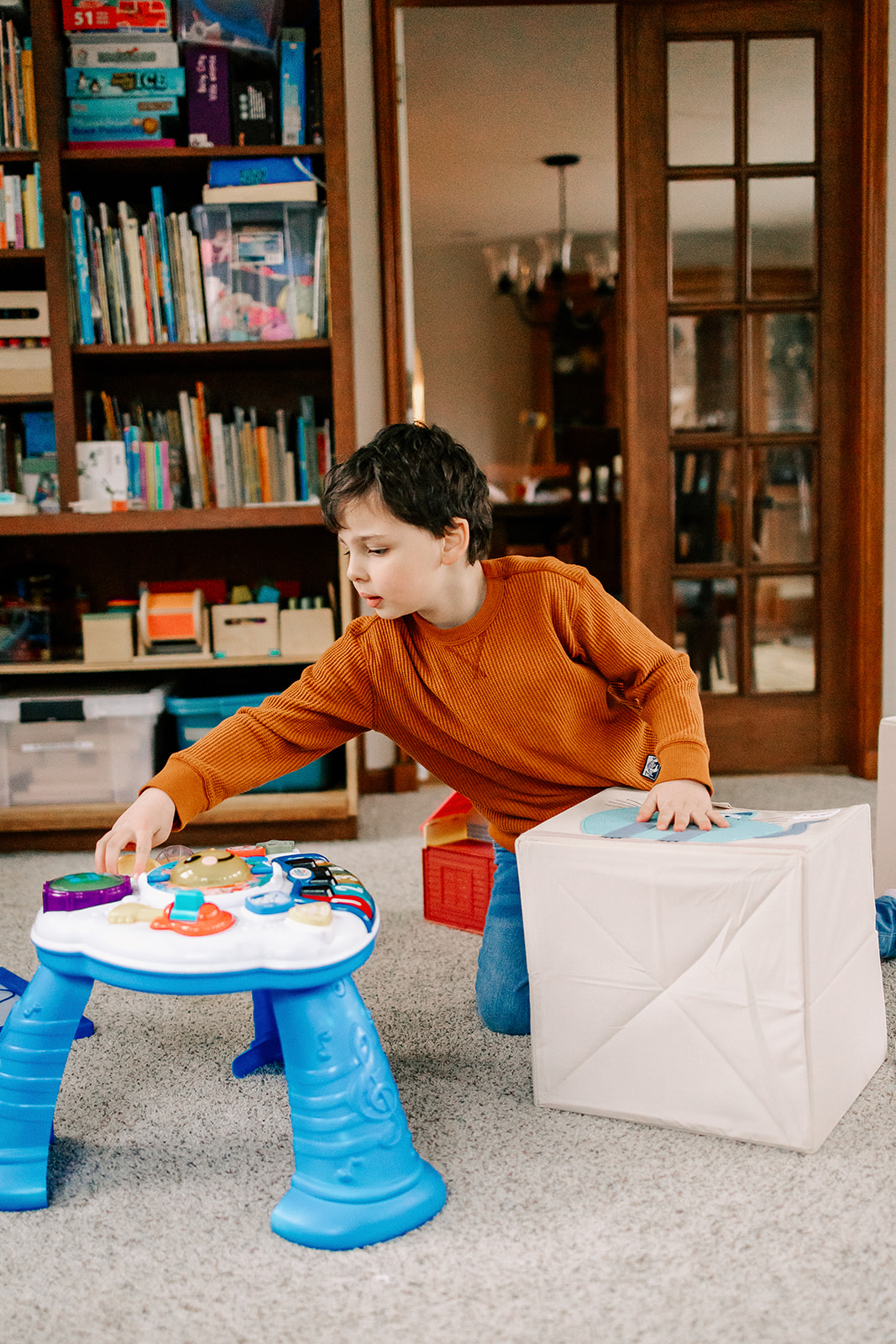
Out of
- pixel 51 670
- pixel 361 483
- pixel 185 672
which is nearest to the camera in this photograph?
pixel 361 483

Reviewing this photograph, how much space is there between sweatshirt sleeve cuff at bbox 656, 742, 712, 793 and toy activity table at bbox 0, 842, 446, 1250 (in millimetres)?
345

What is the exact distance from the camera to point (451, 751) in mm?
1304

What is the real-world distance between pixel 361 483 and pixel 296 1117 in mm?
601

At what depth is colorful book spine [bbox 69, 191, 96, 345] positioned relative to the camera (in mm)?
2111

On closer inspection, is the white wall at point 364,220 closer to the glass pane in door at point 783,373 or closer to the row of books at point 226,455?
the row of books at point 226,455

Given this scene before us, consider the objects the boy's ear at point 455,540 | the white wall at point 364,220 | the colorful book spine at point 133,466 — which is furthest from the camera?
the white wall at point 364,220

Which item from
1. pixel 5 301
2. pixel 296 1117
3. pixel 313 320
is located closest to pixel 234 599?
pixel 313 320

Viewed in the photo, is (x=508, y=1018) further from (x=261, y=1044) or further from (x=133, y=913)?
(x=133, y=913)

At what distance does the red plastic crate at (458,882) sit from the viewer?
5.29 ft

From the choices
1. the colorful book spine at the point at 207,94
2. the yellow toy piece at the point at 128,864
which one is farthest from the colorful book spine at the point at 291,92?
the yellow toy piece at the point at 128,864

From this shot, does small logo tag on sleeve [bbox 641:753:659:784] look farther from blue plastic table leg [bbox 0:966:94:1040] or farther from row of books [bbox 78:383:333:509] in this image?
row of books [bbox 78:383:333:509]

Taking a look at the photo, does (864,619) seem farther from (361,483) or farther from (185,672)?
(361,483)

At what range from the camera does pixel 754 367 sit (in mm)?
2627

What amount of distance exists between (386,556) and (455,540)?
98mm
